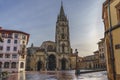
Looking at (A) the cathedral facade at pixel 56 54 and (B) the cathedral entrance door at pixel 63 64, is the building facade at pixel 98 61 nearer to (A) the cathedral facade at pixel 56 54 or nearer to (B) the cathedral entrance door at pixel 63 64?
(A) the cathedral facade at pixel 56 54

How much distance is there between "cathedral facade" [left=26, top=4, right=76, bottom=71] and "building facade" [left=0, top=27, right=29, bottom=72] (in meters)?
23.3

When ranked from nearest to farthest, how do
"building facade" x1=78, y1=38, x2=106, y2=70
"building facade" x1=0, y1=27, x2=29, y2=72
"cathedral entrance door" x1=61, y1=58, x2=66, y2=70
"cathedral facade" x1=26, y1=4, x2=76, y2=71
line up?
"building facade" x1=0, y1=27, x2=29, y2=72, "cathedral facade" x1=26, y1=4, x2=76, y2=71, "building facade" x1=78, y1=38, x2=106, y2=70, "cathedral entrance door" x1=61, y1=58, x2=66, y2=70

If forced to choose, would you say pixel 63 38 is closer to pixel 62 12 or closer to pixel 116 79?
pixel 62 12

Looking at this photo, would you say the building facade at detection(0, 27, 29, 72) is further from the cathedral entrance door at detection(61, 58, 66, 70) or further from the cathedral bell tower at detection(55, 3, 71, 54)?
the cathedral bell tower at detection(55, 3, 71, 54)

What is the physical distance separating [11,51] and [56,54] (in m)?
32.8

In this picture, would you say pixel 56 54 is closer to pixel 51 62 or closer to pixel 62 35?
pixel 51 62

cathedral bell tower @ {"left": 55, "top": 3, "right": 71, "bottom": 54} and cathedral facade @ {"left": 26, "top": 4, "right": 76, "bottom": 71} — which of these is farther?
cathedral bell tower @ {"left": 55, "top": 3, "right": 71, "bottom": 54}

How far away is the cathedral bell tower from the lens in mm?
88562

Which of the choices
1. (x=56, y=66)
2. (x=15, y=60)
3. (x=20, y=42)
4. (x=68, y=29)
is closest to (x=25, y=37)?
(x=20, y=42)

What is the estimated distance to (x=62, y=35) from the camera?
9175 cm

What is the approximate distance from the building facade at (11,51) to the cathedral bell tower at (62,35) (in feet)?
103

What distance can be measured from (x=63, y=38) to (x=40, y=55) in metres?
17.0

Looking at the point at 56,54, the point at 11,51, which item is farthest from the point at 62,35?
the point at 11,51

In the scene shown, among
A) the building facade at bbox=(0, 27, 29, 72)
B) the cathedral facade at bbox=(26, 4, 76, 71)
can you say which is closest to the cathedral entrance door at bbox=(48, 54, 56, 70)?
the cathedral facade at bbox=(26, 4, 76, 71)
